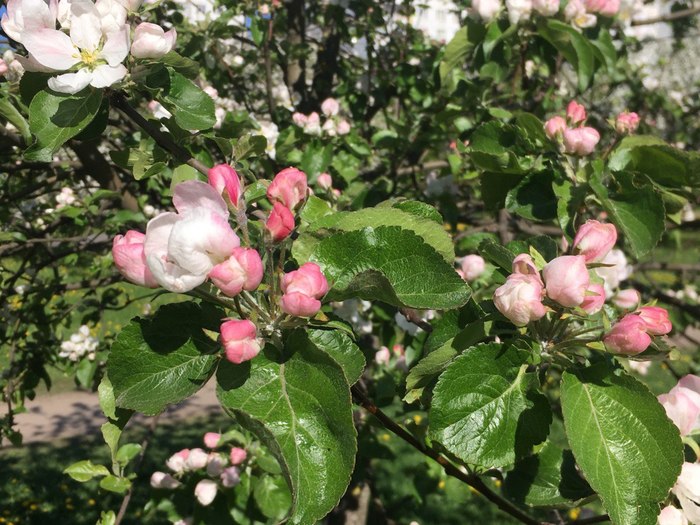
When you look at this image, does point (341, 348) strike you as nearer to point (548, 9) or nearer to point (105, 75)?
point (105, 75)

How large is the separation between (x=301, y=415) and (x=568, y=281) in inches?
15.2

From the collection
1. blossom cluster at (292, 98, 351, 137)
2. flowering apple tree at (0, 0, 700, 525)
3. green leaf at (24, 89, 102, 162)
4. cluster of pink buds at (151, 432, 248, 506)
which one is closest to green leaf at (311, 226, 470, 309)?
flowering apple tree at (0, 0, 700, 525)

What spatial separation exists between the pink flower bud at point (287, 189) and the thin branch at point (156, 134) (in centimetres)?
22

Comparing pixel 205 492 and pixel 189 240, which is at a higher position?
pixel 189 240

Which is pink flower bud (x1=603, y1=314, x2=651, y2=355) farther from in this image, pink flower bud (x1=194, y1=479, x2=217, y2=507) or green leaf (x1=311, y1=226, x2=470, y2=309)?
pink flower bud (x1=194, y1=479, x2=217, y2=507)

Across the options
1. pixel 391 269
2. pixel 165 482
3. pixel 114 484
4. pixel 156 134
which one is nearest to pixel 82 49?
pixel 156 134

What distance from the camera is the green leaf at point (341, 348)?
0.77 metres

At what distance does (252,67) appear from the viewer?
154 inches

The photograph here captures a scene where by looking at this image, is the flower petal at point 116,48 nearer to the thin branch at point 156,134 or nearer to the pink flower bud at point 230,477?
the thin branch at point 156,134

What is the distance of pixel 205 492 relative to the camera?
1.85 metres

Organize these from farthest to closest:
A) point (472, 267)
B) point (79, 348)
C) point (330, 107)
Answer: point (79, 348), point (330, 107), point (472, 267)

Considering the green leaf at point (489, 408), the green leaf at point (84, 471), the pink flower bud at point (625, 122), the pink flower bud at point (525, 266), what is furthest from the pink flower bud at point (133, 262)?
the green leaf at point (84, 471)

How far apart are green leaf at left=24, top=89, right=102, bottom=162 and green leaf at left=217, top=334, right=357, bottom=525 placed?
442mm

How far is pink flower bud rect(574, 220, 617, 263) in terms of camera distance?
0.95m
